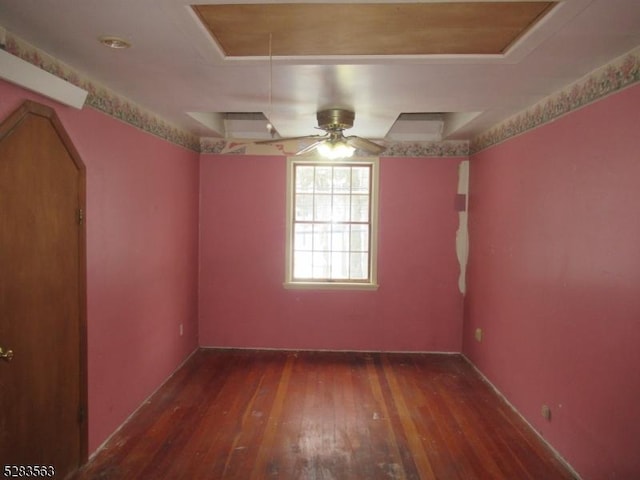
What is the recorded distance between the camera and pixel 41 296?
2.32 metres

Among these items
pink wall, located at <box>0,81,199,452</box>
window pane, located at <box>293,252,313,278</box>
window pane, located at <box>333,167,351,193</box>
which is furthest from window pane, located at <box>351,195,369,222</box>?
pink wall, located at <box>0,81,199,452</box>

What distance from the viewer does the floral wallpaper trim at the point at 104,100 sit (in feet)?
7.06

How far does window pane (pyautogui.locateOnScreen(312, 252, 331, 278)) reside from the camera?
16.9 feet

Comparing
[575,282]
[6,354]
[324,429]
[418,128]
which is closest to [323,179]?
[418,128]

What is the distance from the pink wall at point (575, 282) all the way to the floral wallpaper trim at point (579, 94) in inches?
2.3

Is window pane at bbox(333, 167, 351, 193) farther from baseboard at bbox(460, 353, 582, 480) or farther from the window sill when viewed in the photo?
baseboard at bbox(460, 353, 582, 480)

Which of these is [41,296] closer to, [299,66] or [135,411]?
[135,411]

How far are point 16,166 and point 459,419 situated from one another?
3482 millimetres

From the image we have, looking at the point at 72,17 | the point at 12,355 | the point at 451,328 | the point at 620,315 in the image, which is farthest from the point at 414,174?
the point at 12,355

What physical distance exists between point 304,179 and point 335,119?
1758 millimetres

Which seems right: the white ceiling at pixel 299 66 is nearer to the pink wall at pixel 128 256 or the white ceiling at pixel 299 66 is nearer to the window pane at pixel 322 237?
the pink wall at pixel 128 256

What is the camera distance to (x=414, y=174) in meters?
4.90

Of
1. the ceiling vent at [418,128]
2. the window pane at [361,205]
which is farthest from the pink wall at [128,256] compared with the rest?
the ceiling vent at [418,128]

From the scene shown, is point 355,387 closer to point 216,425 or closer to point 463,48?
point 216,425
